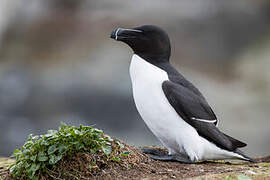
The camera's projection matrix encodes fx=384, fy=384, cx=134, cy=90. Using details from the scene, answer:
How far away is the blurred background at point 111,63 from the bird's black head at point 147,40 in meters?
5.83

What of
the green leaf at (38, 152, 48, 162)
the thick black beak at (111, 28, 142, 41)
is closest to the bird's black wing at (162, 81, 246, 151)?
the thick black beak at (111, 28, 142, 41)

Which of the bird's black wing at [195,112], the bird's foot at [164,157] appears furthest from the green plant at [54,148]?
the bird's black wing at [195,112]

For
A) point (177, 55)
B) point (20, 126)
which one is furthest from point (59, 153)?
point (177, 55)

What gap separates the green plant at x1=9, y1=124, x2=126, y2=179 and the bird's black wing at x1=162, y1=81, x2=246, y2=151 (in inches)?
38.0

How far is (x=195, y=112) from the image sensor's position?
174 inches

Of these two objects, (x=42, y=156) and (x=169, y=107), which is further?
(x=169, y=107)

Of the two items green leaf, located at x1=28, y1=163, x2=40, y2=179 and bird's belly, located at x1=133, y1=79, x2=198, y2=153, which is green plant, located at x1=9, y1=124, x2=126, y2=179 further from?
bird's belly, located at x1=133, y1=79, x2=198, y2=153

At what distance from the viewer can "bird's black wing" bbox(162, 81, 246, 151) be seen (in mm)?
4352

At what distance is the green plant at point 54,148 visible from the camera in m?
3.55

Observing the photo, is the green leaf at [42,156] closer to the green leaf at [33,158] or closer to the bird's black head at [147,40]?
the green leaf at [33,158]

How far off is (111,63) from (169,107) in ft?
24.0

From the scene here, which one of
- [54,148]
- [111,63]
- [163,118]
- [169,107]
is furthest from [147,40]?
[111,63]

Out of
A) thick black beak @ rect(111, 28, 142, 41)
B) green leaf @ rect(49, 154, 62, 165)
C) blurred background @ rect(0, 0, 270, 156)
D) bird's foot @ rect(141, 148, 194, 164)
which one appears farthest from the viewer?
blurred background @ rect(0, 0, 270, 156)

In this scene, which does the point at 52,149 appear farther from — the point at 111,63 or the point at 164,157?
the point at 111,63
